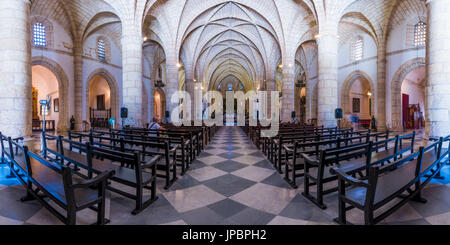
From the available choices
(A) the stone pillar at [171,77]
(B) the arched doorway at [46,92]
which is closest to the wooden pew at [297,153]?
(A) the stone pillar at [171,77]

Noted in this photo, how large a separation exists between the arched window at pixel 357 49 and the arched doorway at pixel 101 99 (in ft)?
66.0

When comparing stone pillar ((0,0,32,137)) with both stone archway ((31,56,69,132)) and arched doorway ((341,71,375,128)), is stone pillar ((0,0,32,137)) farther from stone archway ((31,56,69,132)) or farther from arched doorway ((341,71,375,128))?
arched doorway ((341,71,375,128))

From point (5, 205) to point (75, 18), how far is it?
1468 centimetres

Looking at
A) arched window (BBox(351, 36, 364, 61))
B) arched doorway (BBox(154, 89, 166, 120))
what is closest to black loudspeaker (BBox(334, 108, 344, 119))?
arched window (BBox(351, 36, 364, 61))

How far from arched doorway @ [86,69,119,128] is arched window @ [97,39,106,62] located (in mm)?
1083

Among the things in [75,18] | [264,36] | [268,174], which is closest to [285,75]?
[264,36]

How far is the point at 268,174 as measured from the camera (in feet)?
13.0

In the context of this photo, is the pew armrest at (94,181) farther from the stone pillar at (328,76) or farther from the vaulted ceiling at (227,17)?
the vaulted ceiling at (227,17)

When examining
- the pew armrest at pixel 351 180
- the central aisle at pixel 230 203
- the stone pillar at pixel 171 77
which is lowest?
the central aisle at pixel 230 203

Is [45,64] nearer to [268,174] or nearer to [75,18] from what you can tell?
[75,18]

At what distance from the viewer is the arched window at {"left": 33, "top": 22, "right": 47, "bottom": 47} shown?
1150 centimetres

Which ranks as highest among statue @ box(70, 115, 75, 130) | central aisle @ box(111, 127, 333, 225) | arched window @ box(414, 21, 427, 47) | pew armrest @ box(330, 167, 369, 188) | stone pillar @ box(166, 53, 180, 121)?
arched window @ box(414, 21, 427, 47)

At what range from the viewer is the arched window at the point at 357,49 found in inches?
580

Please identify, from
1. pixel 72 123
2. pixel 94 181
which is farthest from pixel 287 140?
pixel 72 123
